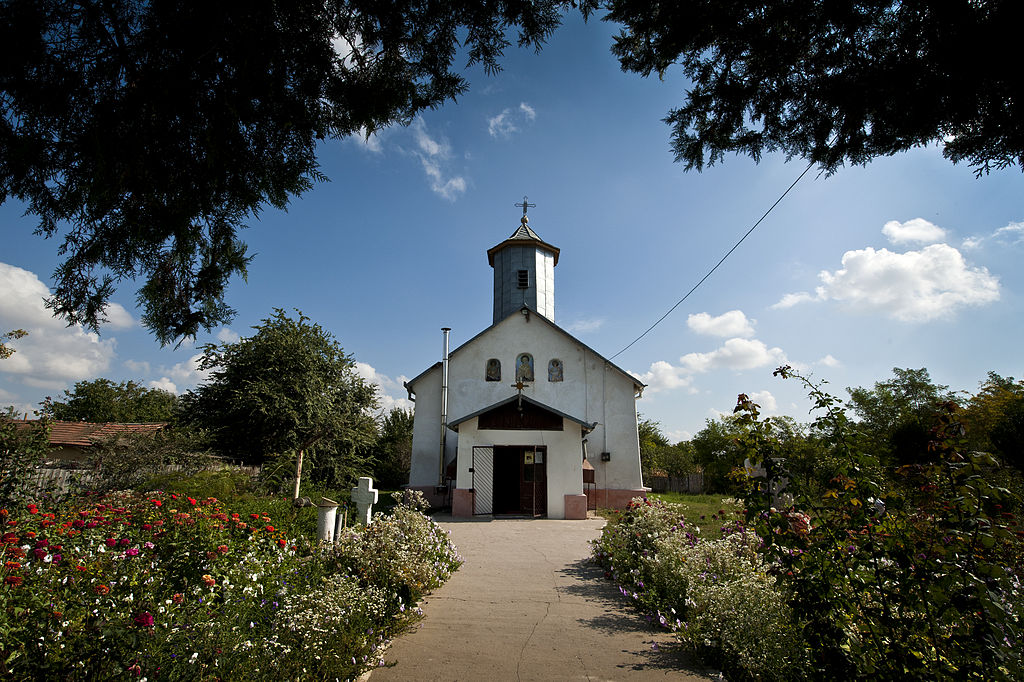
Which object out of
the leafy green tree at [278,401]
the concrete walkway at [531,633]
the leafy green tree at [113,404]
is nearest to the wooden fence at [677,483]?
the leafy green tree at [278,401]

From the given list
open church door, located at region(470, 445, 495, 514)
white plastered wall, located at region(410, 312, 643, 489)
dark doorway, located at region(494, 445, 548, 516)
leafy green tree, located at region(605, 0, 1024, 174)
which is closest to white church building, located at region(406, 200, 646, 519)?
white plastered wall, located at region(410, 312, 643, 489)

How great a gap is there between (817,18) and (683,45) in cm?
79

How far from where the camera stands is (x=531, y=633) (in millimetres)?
5203

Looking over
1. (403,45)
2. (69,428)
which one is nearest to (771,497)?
(403,45)

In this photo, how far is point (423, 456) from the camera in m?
20.7

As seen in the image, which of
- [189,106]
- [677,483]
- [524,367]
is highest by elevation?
[524,367]

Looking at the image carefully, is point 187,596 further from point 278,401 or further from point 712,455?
point 712,455

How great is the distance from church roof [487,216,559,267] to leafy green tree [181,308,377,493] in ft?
31.4

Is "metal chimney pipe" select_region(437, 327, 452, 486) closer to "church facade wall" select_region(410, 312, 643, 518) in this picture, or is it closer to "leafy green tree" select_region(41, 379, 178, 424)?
"church facade wall" select_region(410, 312, 643, 518)

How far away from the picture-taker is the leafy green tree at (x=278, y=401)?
19844 mm

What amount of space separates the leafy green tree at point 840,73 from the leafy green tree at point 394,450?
76.9 feet

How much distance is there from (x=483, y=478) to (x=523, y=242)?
13200 mm

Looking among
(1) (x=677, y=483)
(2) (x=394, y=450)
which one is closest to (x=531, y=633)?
(2) (x=394, y=450)

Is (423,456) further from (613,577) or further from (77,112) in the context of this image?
(77,112)
